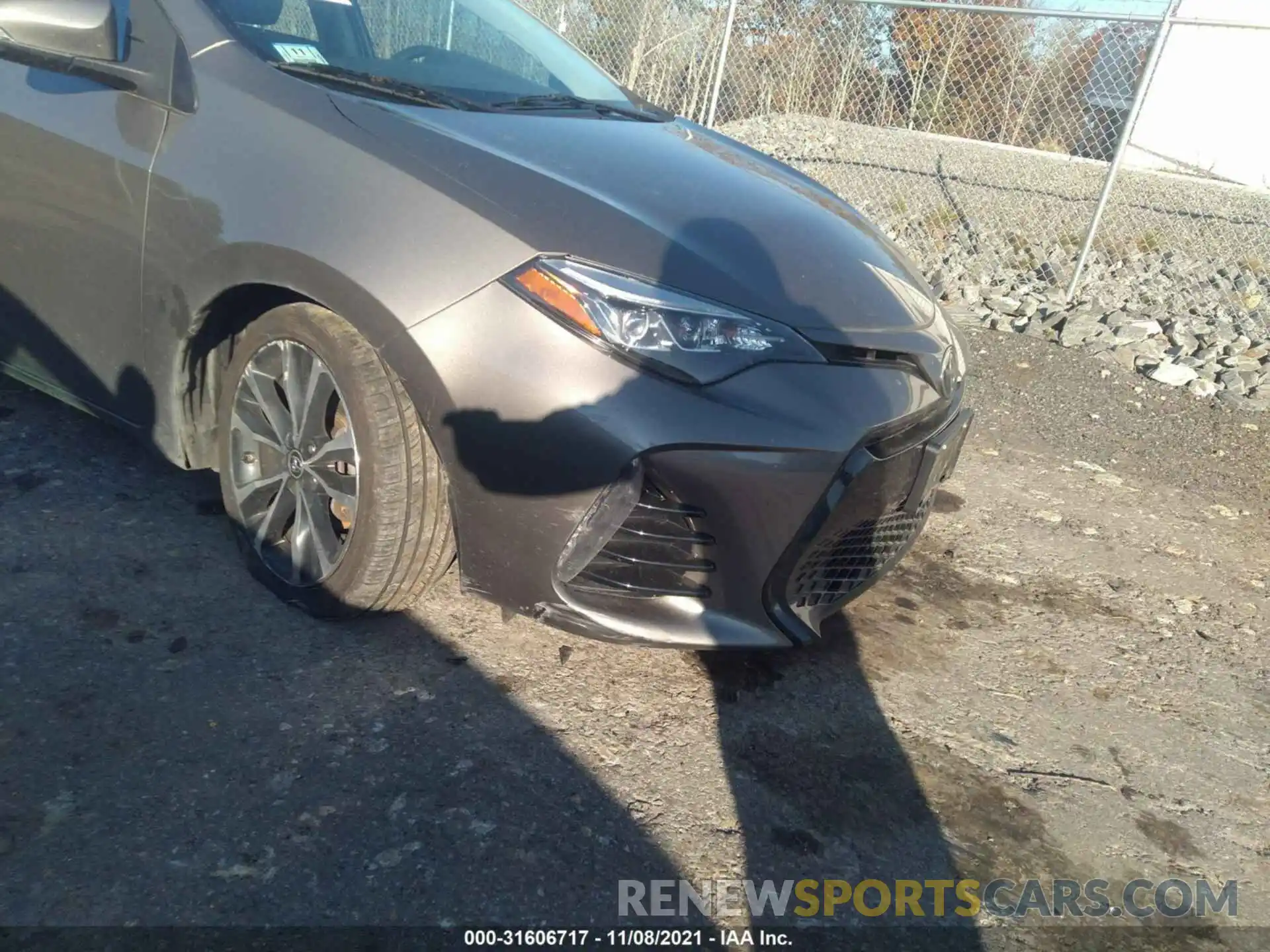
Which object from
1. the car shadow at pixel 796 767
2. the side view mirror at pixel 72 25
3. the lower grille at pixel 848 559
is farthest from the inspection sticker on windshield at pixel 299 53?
the lower grille at pixel 848 559

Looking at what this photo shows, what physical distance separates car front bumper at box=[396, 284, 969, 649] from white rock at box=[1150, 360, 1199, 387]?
4087mm

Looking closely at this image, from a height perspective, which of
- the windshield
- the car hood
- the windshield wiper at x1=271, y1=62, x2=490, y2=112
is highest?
the windshield

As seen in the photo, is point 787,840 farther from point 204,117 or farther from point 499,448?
point 204,117

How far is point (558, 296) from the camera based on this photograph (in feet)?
7.00

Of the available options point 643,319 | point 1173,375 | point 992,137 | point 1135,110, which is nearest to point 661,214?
point 643,319

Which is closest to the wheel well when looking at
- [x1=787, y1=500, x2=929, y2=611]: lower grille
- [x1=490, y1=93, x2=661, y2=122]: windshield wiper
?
[x1=490, y1=93, x2=661, y2=122]: windshield wiper

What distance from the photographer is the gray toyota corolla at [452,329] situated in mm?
2146

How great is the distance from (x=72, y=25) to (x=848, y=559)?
2371 millimetres

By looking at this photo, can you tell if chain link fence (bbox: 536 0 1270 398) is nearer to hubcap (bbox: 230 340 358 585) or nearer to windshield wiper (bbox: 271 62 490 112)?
windshield wiper (bbox: 271 62 490 112)

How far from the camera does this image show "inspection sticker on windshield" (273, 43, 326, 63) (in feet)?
8.70

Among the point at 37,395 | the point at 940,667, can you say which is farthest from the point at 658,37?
the point at 940,667

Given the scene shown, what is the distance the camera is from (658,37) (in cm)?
913

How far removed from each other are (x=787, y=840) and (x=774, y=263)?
1.33m

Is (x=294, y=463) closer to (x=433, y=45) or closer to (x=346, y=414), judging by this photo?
(x=346, y=414)
